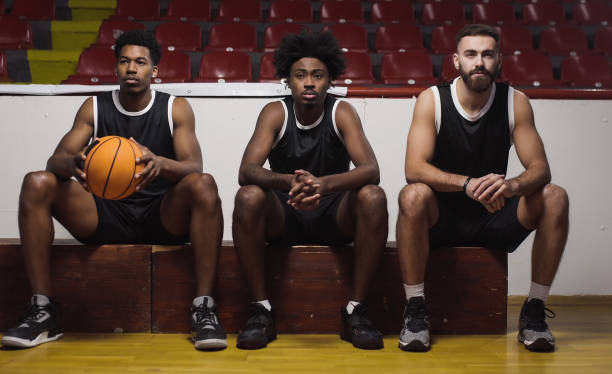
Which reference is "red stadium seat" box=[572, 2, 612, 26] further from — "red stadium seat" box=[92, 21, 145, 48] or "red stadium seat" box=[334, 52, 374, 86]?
"red stadium seat" box=[92, 21, 145, 48]

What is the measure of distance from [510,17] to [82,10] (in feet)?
14.5

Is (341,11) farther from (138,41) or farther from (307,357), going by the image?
(307,357)

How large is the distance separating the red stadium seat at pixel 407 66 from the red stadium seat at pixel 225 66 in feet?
3.89

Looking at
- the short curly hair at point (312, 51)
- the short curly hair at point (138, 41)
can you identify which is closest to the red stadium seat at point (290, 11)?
the short curly hair at point (312, 51)

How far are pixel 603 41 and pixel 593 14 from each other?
2.06ft

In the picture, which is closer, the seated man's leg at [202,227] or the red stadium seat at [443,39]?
the seated man's leg at [202,227]

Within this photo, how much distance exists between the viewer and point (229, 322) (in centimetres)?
222

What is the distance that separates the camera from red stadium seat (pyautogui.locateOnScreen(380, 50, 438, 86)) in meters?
5.11

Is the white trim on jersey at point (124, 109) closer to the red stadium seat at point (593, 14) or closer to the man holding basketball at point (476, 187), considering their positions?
the man holding basketball at point (476, 187)

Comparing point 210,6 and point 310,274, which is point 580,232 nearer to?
point 310,274

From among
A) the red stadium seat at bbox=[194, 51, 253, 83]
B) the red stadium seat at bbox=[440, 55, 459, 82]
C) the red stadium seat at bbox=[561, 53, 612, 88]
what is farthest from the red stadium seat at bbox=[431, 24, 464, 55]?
the red stadium seat at bbox=[194, 51, 253, 83]

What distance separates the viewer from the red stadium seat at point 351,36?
18.4ft

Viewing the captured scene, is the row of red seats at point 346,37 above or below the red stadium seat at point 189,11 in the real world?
below

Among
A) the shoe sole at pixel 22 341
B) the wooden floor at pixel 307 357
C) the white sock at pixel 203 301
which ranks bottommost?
the wooden floor at pixel 307 357
